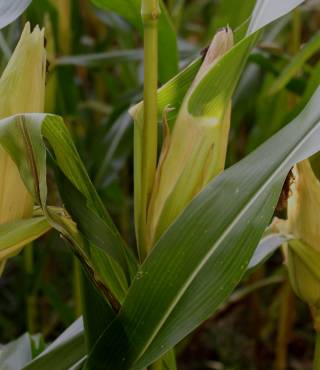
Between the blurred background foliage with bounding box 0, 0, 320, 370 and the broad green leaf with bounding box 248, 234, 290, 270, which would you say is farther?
the blurred background foliage with bounding box 0, 0, 320, 370

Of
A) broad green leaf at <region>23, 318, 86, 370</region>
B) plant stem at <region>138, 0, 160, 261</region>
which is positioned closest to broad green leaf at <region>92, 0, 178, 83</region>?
plant stem at <region>138, 0, 160, 261</region>

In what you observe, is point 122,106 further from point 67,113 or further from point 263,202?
point 263,202

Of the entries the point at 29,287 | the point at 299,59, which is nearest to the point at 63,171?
the point at 299,59

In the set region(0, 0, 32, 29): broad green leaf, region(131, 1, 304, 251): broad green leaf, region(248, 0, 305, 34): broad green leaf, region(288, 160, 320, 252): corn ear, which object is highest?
region(0, 0, 32, 29): broad green leaf

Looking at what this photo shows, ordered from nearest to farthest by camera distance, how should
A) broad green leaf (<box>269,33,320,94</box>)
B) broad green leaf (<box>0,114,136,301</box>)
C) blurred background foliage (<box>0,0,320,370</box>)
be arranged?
broad green leaf (<box>0,114,136,301</box>) → broad green leaf (<box>269,33,320,94</box>) → blurred background foliage (<box>0,0,320,370</box>)

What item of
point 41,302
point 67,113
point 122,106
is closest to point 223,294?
point 122,106

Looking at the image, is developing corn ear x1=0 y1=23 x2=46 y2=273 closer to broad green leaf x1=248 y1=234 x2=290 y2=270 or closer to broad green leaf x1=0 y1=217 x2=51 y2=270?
broad green leaf x1=0 y1=217 x2=51 y2=270
